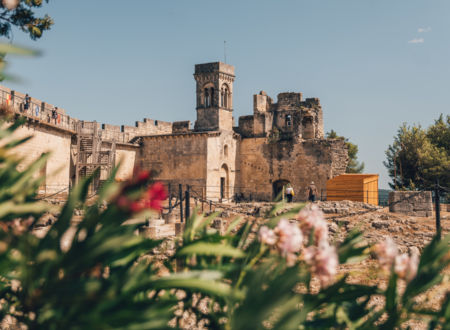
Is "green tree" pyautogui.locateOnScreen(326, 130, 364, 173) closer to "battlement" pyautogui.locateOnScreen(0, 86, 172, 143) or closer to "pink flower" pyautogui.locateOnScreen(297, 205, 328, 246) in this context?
"battlement" pyautogui.locateOnScreen(0, 86, 172, 143)

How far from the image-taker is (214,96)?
2645 centimetres

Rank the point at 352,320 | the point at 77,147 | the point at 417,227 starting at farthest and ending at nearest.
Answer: the point at 77,147 < the point at 417,227 < the point at 352,320

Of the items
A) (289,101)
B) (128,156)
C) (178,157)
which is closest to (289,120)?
(289,101)

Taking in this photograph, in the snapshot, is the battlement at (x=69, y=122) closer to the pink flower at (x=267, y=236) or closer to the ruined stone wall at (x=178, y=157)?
the ruined stone wall at (x=178, y=157)

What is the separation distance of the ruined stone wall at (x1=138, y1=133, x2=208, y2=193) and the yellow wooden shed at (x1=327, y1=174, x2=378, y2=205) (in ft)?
25.5

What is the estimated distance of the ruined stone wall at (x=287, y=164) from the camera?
83.5 ft

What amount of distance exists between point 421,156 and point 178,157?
16776mm

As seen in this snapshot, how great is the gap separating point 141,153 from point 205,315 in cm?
2495

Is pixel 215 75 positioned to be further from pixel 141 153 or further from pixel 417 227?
pixel 417 227

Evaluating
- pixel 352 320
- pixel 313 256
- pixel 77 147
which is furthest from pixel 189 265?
pixel 77 147

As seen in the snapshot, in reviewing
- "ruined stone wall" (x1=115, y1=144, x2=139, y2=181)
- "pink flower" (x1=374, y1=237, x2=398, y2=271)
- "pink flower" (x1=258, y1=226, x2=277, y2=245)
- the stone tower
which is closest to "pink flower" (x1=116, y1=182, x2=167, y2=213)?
"pink flower" (x1=258, y1=226, x2=277, y2=245)

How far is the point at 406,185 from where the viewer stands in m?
30.5

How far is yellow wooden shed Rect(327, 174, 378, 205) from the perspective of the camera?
19938mm

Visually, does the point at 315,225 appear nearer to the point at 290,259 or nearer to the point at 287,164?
the point at 290,259
